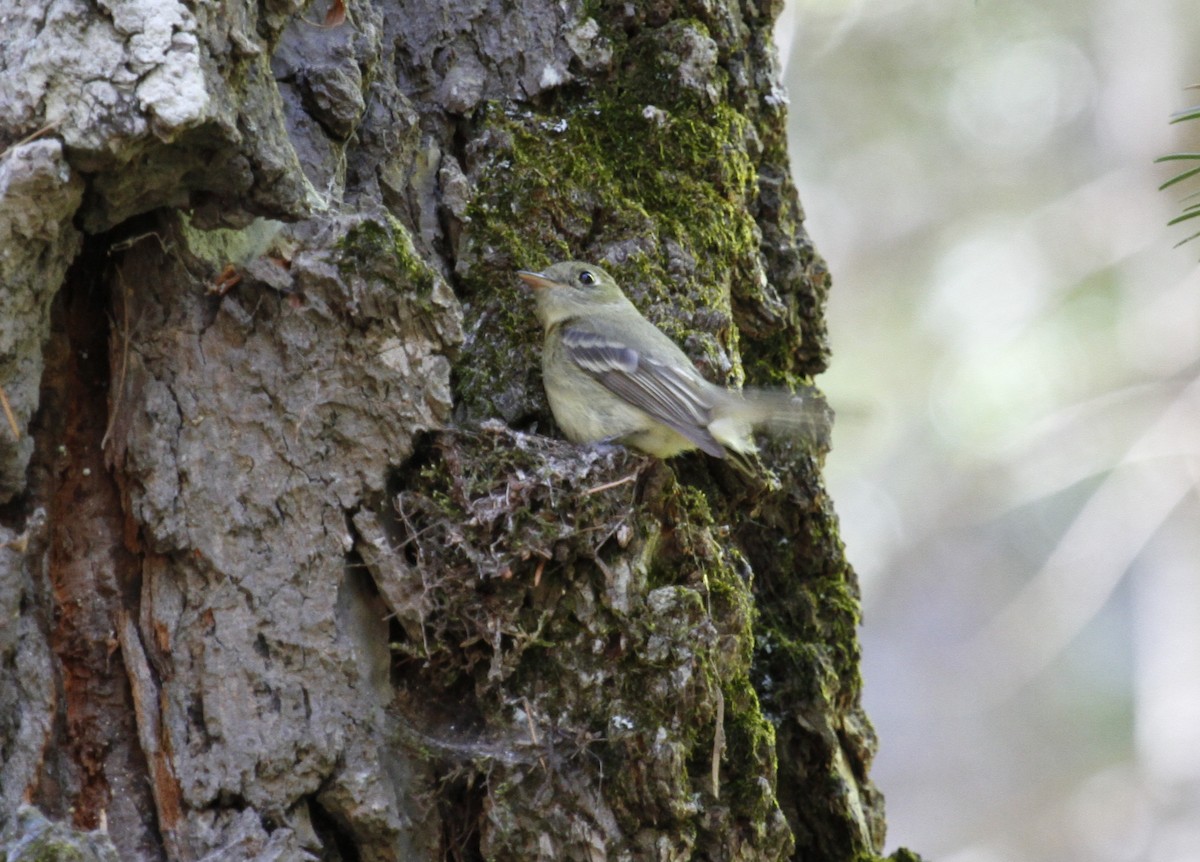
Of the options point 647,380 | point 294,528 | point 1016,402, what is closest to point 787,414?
point 647,380

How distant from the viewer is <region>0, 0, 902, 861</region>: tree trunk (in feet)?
9.85

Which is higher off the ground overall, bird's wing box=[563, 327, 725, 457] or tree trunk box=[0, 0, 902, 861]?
bird's wing box=[563, 327, 725, 457]

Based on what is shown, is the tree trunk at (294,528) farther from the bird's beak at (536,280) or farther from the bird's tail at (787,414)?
the bird's tail at (787,414)

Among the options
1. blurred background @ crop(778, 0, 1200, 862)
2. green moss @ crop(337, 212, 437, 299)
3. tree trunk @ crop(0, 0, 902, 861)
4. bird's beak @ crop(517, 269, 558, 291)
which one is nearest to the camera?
tree trunk @ crop(0, 0, 902, 861)

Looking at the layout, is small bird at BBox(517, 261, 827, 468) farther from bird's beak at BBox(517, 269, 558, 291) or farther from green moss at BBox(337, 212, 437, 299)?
green moss at BBox(337, 212, 437, 299)

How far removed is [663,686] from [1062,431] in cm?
757

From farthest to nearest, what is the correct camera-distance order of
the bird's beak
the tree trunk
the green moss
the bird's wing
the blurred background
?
1. the blurred background
2. the bird's wing
3. the bird's beak
4. the green moss
5. the tree trunk

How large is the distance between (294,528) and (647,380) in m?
1.58

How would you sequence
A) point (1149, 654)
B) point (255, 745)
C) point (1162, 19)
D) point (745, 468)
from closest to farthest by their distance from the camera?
point (255, 745), point (745, 468), point (1149, 654), point (1162, 19)

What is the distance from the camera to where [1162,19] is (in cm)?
1067

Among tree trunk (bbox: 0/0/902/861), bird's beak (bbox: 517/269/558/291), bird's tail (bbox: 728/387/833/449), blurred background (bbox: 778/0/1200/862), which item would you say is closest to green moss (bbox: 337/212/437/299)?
tree trunk (bbox: 0/0/902/861)

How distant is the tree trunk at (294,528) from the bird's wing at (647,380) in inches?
15.2

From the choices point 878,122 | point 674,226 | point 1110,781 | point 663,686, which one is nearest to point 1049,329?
point 878,122

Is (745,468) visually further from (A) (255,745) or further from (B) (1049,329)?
(B) (1049,329)
